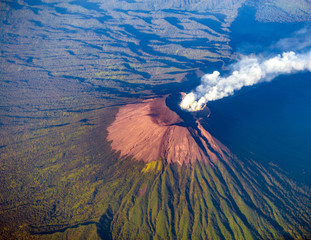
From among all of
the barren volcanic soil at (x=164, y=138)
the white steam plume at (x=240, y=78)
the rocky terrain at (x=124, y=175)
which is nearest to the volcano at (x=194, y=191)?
the barren volcanic soil at (x=164, y=138)

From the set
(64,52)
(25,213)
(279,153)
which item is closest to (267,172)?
(279,153)

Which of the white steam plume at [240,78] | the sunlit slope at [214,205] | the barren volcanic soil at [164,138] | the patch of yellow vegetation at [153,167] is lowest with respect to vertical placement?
the sunlit slope at [214,205]

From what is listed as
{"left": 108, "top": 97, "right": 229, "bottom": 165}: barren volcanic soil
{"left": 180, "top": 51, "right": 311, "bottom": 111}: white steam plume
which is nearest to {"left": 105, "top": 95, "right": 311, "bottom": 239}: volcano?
{"left": 108, "top": 97, "right": 229, "bottom": 165}: barren volcanic soil

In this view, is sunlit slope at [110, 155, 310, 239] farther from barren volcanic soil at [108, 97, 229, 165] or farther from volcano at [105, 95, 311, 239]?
barren volcanic soil at [108, 97, 229, 165]

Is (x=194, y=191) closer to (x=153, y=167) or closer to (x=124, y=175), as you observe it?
(x=153, y=167)

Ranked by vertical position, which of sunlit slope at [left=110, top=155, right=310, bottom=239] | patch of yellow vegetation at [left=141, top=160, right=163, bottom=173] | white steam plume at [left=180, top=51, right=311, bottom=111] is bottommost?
sunlit slope at [left=110, top=155, right=310, bottom=239]

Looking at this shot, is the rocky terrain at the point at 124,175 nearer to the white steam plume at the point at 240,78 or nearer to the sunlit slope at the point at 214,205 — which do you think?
the sunlit slope at the point at 214,205
